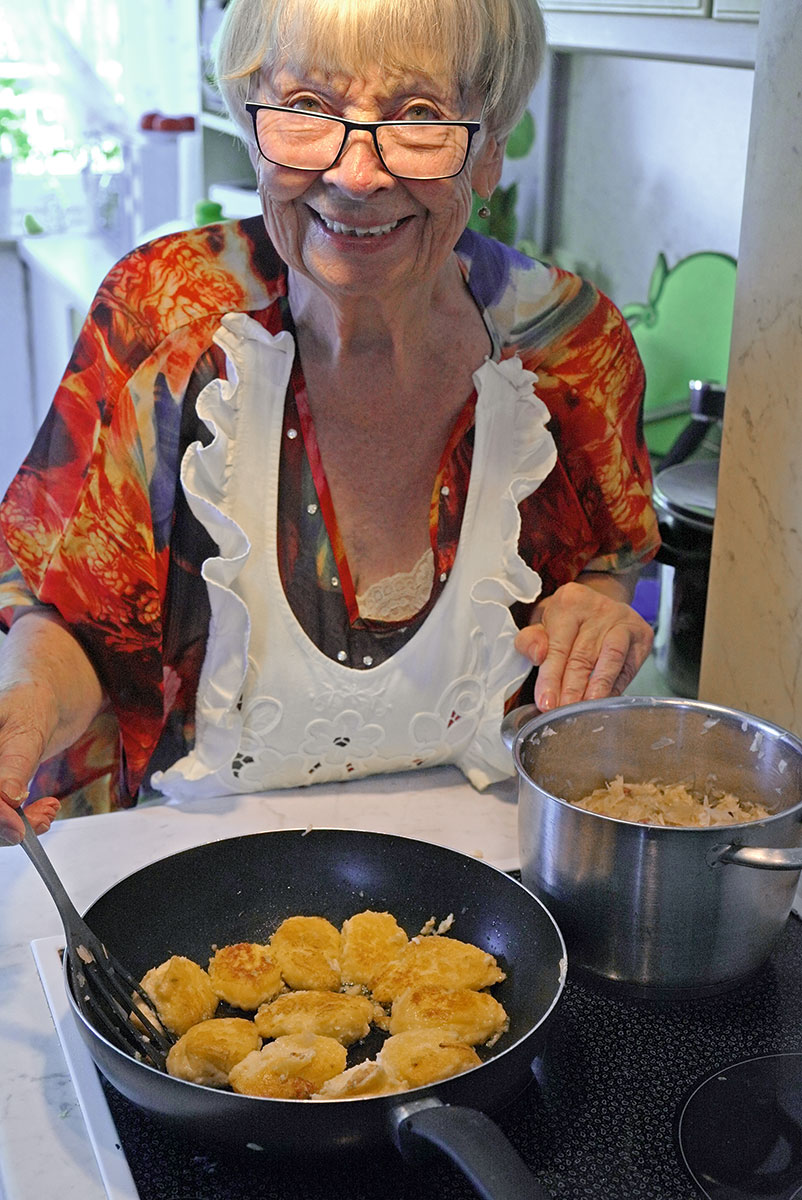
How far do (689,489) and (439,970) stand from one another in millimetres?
831

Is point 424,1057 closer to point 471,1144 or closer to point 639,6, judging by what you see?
point 471,1144

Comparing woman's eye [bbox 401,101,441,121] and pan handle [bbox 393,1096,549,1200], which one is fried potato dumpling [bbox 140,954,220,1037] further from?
woman's eye [bbox 401,101,441,121]

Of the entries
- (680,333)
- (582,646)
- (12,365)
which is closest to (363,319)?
(582,646)

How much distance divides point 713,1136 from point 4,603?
766mm

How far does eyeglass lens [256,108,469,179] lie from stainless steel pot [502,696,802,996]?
47cm

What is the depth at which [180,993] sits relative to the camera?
834 millimetres

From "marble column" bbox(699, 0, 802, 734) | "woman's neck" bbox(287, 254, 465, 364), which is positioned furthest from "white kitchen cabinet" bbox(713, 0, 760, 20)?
"woman's neck" bbox(287, 254, 465, 364)

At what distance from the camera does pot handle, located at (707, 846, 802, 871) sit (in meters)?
0.78

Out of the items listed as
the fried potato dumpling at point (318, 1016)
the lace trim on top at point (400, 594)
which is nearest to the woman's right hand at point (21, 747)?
the fried potato dumpling at point (318, 1016)

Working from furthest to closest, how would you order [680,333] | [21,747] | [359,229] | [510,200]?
[510,200]
[680,333]
[359,229]
[21,747]

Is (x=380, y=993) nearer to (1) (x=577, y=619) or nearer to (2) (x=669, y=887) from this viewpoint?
(2) (x=669, y=887)

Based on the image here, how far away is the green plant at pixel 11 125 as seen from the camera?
379 centimetres

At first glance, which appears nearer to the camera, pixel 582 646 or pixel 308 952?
pixel 308 952

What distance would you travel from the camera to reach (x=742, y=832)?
80cm
